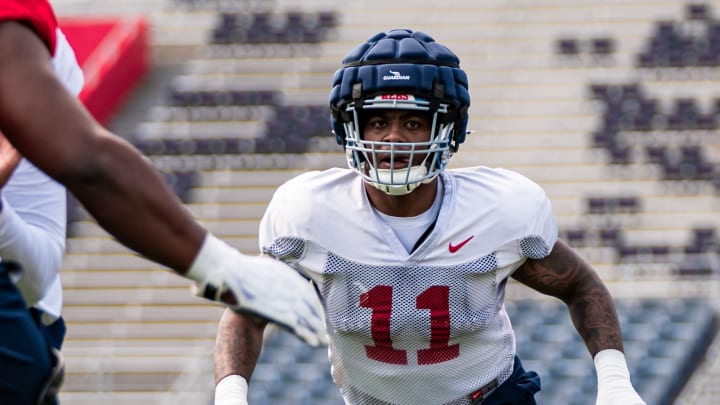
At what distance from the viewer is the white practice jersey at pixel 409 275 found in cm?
321

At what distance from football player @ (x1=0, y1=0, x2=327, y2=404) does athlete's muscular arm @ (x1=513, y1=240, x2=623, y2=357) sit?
5.03ft

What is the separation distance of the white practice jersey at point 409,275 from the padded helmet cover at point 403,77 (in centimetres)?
20

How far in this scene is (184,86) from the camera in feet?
45.5

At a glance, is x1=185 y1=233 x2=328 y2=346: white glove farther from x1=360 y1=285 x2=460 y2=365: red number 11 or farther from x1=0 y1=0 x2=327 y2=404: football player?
x1=360 y1=285 x2=460 y2=365: red number 11

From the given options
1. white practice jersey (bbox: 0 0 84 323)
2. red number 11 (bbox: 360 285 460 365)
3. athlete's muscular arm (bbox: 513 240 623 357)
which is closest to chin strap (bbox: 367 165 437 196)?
red number 11 (bbox: 360 285 460 365)

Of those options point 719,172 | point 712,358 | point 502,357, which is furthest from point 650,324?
point 502,357

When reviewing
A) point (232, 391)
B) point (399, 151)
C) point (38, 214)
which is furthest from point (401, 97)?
point (38, 214)

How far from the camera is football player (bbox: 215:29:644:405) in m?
3.20

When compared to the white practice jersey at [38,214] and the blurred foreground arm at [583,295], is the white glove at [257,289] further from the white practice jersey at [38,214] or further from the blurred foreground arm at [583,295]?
the blurred foreground arm at [583,295]

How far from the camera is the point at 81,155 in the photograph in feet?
5.67

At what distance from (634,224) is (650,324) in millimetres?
2158

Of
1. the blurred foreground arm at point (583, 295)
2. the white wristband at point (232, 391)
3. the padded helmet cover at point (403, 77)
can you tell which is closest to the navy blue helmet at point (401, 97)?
the padded helmet cover at point (403, 77)

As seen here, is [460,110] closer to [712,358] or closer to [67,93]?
[67,93]

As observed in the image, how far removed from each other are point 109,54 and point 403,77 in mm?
11399
